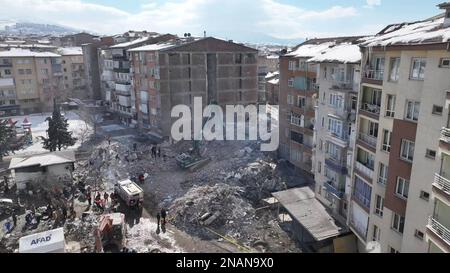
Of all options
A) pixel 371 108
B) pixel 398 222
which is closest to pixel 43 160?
pixel 371 108

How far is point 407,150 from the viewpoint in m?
17.8

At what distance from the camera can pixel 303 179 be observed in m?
39.0

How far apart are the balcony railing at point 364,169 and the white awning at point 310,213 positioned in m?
5.40

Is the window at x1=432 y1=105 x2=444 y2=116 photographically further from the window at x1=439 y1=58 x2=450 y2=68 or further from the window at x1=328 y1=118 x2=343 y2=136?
the window at x1=328 y1=118 x2=343 y2=136

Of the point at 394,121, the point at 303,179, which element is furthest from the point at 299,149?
the point at 394,121

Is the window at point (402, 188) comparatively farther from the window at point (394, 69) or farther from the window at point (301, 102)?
the window at point (301, 102)

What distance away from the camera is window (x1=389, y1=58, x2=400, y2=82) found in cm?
1859

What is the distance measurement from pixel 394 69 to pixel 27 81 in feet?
255

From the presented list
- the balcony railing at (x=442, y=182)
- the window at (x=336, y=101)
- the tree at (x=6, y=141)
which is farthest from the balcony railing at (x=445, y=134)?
the tree at (x=6, y=141)

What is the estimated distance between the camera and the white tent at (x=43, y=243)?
22552 millimetres

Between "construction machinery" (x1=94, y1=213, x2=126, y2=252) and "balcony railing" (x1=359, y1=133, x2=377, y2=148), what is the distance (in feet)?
64.5

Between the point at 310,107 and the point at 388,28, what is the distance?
42.6 ft

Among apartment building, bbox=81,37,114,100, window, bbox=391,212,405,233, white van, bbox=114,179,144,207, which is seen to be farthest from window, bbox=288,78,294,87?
apartment building, bbox=81,37,114,100
